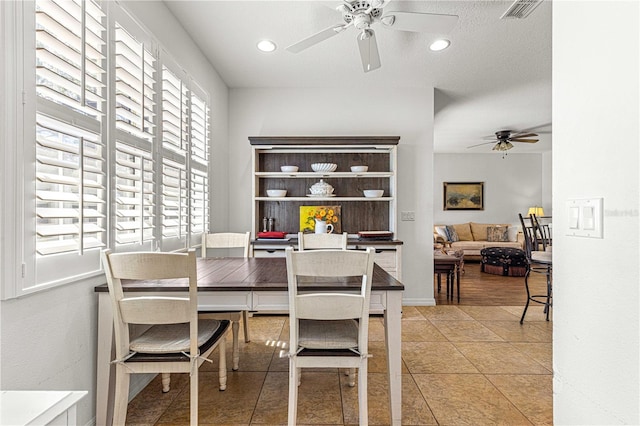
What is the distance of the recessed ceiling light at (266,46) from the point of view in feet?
10.3

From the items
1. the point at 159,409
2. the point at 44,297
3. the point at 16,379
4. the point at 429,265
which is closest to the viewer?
the point at 16,379

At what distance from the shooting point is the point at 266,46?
3215 millimetres

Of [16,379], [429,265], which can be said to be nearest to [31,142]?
[16,379]

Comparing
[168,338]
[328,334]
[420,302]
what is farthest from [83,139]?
[420,302]

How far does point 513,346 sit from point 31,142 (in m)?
3.54

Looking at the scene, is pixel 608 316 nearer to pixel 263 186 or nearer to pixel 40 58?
pixel 40 58

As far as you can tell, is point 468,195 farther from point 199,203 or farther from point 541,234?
point 199,203

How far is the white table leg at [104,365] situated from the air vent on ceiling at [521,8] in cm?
297

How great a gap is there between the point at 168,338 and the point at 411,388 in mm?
1544

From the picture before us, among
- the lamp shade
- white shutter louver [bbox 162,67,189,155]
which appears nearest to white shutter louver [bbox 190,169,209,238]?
white shutter louver [bbox 162,67,189,155]

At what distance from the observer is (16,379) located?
1.33 metres

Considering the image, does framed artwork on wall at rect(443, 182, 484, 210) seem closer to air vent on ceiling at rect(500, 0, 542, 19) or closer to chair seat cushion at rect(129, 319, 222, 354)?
air vent on ceiling at rect(500, 0, 542, 19)

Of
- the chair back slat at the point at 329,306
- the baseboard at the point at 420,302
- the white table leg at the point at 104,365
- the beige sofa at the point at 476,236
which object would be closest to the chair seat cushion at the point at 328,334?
the chair back slat at the point at 329,306

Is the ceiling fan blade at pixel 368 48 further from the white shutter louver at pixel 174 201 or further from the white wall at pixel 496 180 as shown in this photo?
the white wall at pixel 496 180
